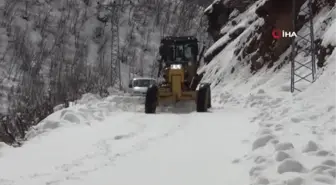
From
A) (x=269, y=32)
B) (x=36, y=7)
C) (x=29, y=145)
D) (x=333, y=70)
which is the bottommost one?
(x=29, y=145)

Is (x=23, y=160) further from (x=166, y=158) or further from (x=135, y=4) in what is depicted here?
(x=135, y=4)

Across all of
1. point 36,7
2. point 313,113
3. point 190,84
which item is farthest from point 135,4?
point 313,113

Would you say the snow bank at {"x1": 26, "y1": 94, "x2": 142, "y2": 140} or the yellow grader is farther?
the yellow grader

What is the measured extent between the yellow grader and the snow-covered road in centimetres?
427

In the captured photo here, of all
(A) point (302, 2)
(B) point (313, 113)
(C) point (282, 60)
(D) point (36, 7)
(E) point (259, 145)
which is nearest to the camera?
(E) point (259, 145)

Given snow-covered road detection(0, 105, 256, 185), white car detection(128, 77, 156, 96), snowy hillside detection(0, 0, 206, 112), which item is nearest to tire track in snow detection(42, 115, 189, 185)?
snow-covered road detection(0, 105, 256, 185)

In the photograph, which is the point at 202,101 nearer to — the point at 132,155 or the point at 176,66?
the point at 176,66

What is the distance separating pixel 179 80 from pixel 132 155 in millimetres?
8723

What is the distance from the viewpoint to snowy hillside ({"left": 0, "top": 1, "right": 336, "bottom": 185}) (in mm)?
5438

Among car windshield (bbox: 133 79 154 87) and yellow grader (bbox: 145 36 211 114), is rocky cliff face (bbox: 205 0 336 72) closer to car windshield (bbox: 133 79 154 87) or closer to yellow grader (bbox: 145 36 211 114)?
yellow grader (bbox: 145 36 211 114)

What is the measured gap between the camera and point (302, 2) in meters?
22.1

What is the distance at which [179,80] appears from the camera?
15633mm

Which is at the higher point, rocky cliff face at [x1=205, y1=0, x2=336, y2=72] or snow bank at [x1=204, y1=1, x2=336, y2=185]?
rocky cliff face at [x1=205, y1=0, x2=336, y2=72]

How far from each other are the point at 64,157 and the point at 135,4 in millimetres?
58330
